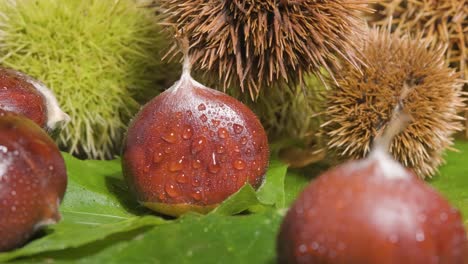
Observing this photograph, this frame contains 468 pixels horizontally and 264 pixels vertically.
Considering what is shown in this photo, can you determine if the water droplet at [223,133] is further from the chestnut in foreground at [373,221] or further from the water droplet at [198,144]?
the chestnut in foreground at [373,221]

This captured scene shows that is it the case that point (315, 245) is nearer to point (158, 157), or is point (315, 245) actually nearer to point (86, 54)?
point (158, 157)

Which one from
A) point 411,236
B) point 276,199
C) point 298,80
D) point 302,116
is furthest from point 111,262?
point 302,116

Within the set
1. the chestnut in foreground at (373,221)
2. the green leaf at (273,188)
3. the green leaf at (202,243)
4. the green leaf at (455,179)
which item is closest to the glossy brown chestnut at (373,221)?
the chestnut in foreground at (373,221)

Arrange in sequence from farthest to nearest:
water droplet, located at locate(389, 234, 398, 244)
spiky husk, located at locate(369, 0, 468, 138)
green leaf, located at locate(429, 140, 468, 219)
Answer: spiky husk, located at locate(369, 0, 468, 138)
green leaf, located at locate(429, 140, 468, 219)
water droplet, located at locate(389, 234, 398, 244)

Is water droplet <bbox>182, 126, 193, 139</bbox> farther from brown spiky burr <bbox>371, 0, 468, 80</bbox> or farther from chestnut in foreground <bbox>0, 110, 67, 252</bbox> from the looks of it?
brown spiky burr <bbox>371, 0, 468, 80</bbox>

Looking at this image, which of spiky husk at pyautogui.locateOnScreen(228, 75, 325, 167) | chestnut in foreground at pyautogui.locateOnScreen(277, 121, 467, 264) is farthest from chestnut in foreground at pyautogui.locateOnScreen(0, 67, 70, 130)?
chestnut in foreground at pyautogui.locateOnScreen(277, 121, 467, 264)
